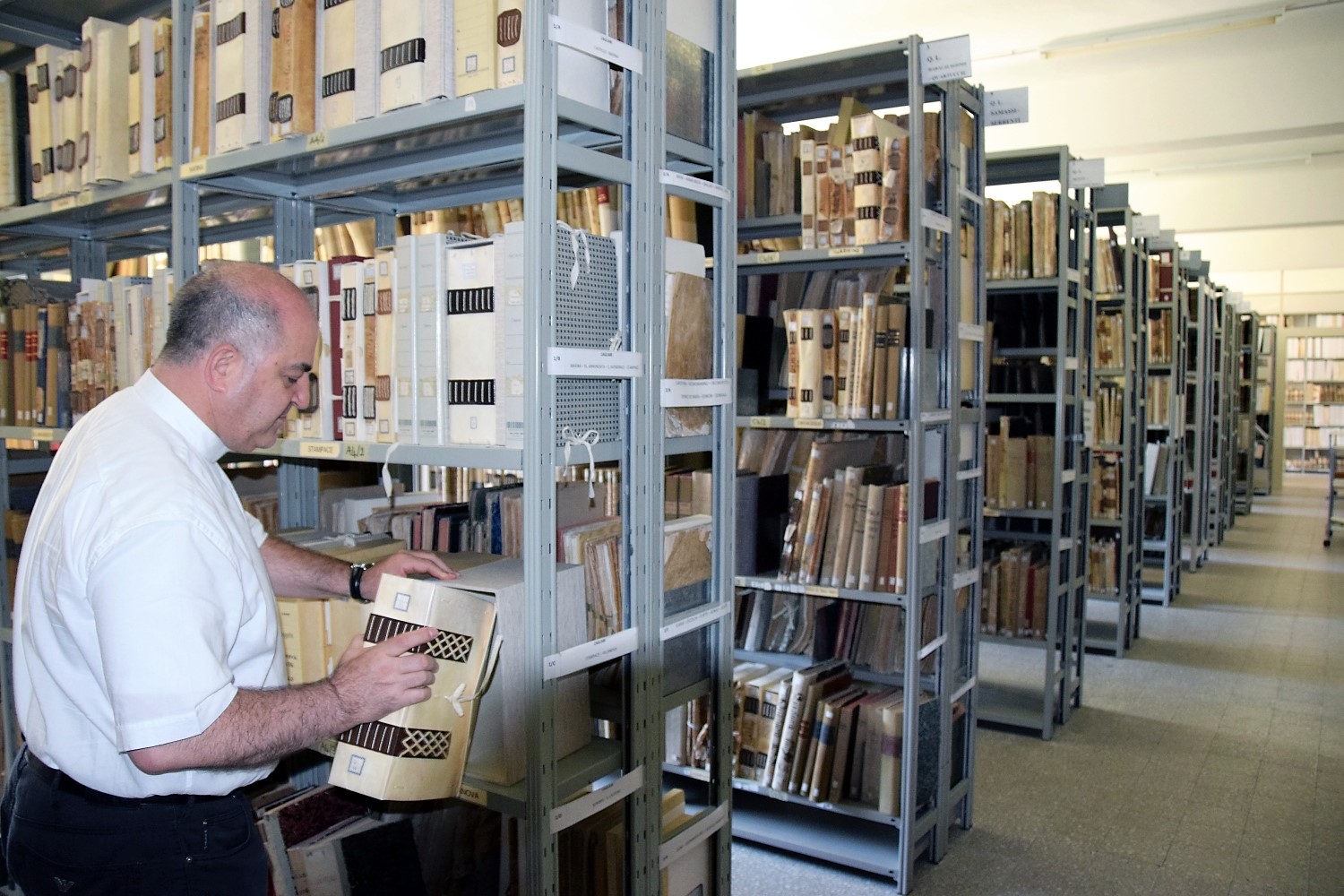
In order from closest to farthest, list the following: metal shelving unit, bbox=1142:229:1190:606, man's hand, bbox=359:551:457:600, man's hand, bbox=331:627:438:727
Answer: man's hand, bbox=331:627:438:727
man's hand, bbox=359:551:457:600
metal shelving unit, bbox=1142:229:1190:606

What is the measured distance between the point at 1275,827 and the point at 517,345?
10.0 feet

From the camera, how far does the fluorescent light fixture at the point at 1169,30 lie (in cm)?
612

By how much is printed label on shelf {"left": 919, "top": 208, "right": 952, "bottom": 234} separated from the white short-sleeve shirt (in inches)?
77.3

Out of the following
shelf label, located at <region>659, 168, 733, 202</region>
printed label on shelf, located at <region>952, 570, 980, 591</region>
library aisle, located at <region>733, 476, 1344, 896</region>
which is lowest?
library aisle, located at <region>733, 476, 1344, 896</region>

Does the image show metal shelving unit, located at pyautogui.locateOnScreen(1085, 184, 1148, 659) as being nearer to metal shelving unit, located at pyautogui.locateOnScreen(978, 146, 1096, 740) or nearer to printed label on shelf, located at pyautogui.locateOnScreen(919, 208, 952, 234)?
metal shelving unit, located at pyautogui.locateOnScreen(978, 146, 1096, 740)

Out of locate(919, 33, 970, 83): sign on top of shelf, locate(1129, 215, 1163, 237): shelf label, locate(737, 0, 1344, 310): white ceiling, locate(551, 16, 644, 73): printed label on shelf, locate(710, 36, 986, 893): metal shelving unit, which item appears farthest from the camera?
locate(737, 0, 1344, 310): white ceiling

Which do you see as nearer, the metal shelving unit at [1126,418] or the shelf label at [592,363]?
the shelf label at [592,363]

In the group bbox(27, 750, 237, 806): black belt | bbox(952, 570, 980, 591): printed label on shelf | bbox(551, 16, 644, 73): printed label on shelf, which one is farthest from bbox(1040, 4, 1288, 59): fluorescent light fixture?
bbox(27, 750, 237, 806): black belt

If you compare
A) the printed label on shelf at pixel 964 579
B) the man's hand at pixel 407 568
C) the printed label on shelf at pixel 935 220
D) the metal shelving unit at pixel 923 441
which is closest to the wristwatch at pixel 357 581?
the man's hand at pixel 407 568

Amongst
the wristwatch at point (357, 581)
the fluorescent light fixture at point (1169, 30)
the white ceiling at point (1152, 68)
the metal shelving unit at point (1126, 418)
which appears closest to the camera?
the wristwatch at point (357, 581)

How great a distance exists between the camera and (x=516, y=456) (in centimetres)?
161

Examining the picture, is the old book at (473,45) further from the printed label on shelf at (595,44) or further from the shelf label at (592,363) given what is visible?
the shelf label at (592,363)

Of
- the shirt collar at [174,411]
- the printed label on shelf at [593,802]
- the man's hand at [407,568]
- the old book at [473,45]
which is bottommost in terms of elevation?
the printed label on shelf at [593,802]

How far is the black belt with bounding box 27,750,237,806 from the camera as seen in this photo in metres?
1.44
